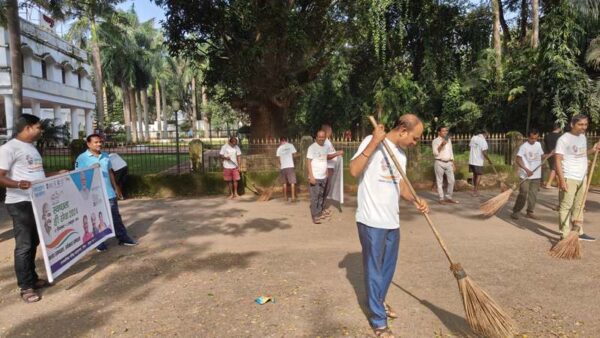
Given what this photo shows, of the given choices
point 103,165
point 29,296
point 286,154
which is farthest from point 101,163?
point 286,154

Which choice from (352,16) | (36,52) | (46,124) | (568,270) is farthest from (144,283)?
(36,52)

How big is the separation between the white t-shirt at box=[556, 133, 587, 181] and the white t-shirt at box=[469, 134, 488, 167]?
3821 mm

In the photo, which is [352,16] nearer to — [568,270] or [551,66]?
[551,66]

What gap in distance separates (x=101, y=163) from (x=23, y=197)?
1496 mm

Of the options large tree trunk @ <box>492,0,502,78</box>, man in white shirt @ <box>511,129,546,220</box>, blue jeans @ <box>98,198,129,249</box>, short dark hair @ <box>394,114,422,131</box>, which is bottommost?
blue jeans @ <box>98,198,129,249</box>

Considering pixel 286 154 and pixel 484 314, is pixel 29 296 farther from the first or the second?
pixel 286 154

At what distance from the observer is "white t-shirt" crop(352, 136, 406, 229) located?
10.9ft

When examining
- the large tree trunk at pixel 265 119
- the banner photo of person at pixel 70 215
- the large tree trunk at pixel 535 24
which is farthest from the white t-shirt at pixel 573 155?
the large tree trunk at pixel 535 24

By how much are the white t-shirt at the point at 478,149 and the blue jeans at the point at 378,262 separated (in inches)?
273

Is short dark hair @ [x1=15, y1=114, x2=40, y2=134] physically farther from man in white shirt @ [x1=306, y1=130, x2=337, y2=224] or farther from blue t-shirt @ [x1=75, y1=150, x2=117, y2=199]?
man in white shirt @ [x1=306, y1=130, x2=337, y2=224]

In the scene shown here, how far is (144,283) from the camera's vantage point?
466 centimetres

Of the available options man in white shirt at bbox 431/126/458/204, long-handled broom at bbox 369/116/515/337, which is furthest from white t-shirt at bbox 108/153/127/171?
long-handled broom at bbox 369/116/515/337

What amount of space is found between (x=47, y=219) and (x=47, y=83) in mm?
28186

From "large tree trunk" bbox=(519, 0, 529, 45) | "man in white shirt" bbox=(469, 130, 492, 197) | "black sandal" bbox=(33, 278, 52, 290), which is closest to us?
"black sandal" bbox=(33, 278, 52, 290)
